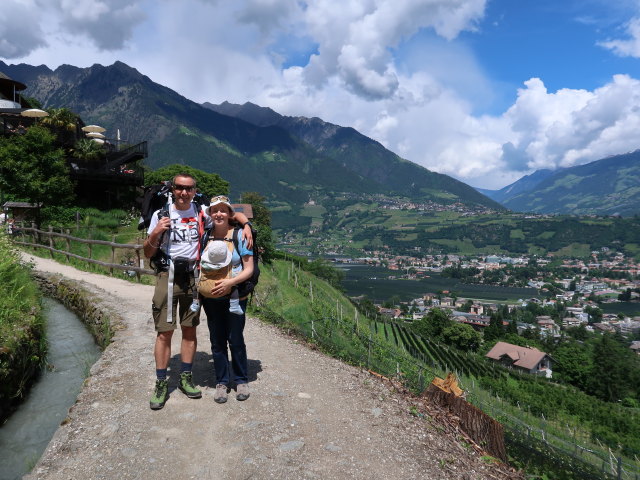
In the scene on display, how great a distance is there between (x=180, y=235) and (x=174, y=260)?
0.27m

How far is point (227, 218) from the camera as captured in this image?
4051mm

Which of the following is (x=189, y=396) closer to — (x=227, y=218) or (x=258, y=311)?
(x=227, y=218)

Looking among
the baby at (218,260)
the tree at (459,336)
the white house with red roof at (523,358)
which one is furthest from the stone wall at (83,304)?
the white house with red roof at (523,358)

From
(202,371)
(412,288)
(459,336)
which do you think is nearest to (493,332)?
(459,336)

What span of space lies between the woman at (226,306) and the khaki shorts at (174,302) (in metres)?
0.18

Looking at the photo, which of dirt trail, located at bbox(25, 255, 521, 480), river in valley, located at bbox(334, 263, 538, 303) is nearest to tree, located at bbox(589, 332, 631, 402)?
river in valley, located at bbox(334, 263, 538, 303)

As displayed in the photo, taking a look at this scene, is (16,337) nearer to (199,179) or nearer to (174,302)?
(174,302)

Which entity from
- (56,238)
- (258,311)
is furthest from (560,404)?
(56,238)

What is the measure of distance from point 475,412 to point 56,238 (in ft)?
60.5

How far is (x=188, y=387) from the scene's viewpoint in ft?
14.0

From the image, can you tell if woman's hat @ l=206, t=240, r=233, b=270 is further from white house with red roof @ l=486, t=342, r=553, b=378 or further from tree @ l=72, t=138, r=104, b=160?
white house with red roof @ l=486, t=342, r=553, b=378

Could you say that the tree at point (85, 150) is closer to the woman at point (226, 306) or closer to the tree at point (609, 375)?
the woman at point (226, 306)

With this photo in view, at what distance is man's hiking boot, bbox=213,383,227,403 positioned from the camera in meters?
4.16

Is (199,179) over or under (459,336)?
over
